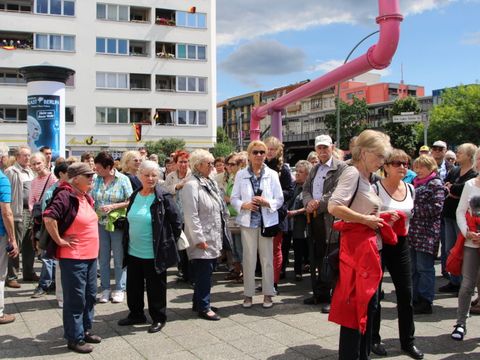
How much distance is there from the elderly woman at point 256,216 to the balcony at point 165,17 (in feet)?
128

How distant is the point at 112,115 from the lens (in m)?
41.3

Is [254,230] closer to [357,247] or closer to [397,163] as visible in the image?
[397,163]

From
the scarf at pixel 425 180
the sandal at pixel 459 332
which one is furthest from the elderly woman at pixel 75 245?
the scarf at pixel 425 180

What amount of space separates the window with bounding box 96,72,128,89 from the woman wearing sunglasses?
3920 cm

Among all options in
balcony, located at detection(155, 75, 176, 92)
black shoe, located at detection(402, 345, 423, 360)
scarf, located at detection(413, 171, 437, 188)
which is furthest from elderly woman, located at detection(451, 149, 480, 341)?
balcony, located at detection(155, 75, 176, 92)

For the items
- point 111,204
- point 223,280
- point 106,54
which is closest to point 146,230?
point 111,204

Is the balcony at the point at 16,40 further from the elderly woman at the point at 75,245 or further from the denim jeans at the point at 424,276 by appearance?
the denim jeans at the point at 424,276

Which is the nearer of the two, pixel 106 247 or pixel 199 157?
pixel 199 157

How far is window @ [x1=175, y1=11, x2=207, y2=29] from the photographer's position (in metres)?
43.1

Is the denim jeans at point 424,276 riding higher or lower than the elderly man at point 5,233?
lower

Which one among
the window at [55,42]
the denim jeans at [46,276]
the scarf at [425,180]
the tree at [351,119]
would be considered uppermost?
the window at [55,42]

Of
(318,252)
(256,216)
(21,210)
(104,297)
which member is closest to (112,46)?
(21,210)

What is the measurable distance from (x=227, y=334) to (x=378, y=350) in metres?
1.56

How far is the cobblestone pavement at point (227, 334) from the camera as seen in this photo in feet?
15.1
